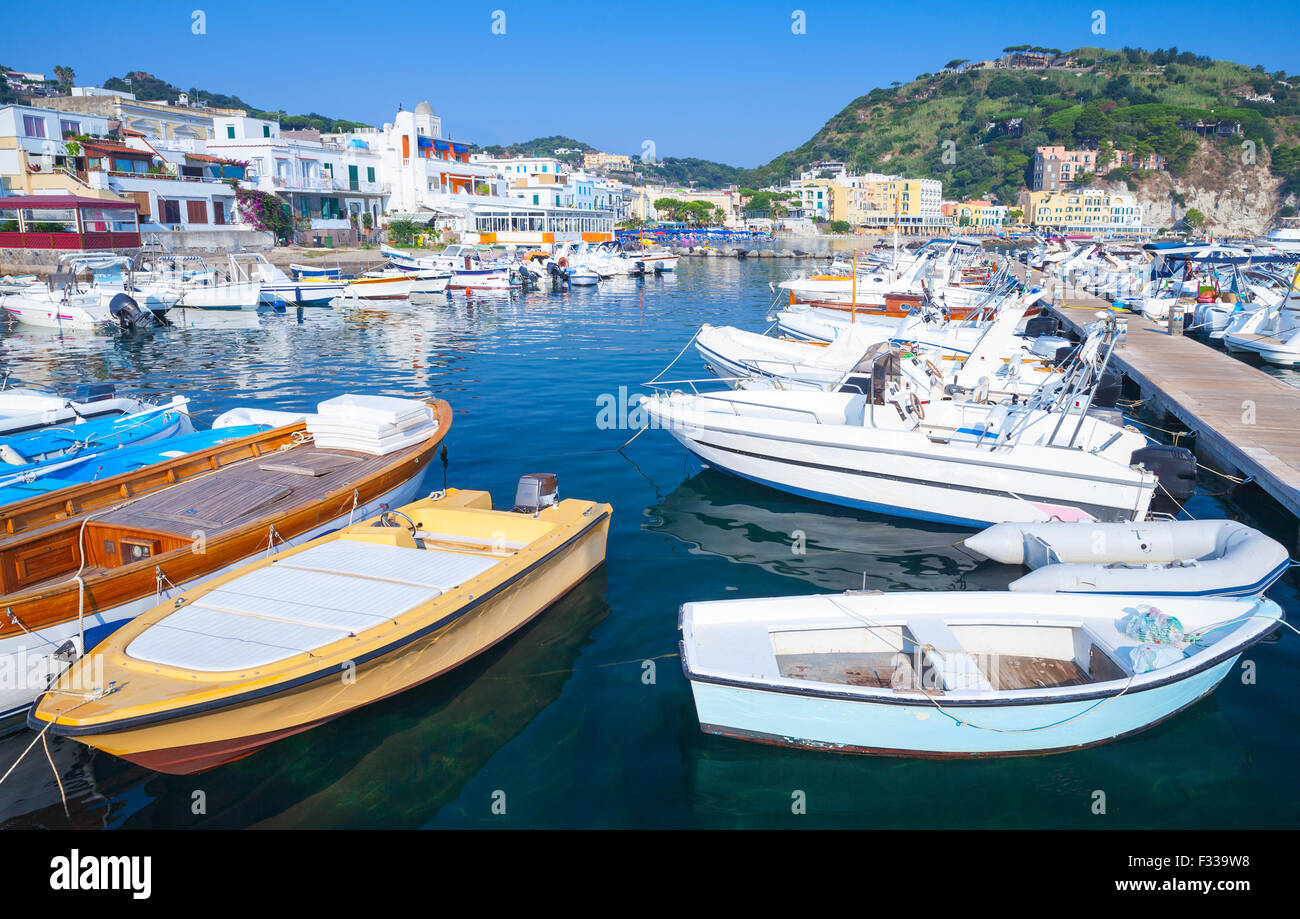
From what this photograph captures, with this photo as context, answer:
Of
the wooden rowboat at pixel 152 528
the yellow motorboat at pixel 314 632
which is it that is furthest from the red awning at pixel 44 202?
the yellow motorboat at pixel 314 632

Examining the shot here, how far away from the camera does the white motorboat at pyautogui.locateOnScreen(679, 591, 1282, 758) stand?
6246 mm

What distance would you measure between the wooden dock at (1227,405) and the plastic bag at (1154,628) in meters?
5.33

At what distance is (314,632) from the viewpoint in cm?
676

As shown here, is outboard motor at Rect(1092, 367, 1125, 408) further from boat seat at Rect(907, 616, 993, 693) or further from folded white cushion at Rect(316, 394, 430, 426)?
folded white cushion at Rect(316, 394, 430, 426)

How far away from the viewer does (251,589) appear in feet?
24.7

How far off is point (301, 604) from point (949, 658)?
18.8ft

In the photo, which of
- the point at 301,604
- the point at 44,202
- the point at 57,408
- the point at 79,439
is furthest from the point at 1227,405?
the point at 44,202

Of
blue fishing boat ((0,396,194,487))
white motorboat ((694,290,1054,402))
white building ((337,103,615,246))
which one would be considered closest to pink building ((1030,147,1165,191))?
white building ((337,103,615,246))

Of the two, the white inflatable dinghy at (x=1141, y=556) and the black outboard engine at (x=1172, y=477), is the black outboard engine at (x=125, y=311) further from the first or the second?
the black outboard engine at (x=1172, y=477)

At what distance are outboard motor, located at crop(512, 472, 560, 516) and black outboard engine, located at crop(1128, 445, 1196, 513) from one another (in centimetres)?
832
